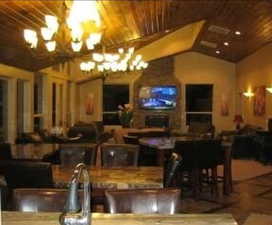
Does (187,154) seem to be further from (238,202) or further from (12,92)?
(12,92)

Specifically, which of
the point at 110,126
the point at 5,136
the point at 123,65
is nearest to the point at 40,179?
the point at 5,136

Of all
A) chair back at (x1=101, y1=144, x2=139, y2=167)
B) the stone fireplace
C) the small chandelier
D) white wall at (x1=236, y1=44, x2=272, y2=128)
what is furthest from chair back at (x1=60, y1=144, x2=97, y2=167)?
the stone fireplace

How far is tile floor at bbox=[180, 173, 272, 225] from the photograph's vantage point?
587cm

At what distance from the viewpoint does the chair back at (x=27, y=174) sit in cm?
344

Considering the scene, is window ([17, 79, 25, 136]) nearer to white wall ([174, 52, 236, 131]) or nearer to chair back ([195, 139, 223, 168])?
chair back ([195, 139, 223, 168])

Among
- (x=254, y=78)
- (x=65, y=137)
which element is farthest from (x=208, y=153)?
(x=254, y=78)

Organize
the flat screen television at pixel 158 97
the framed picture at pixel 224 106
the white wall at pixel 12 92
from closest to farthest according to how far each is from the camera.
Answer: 1. the white wall at pixel 12 92
2. the framed picture at pixel 224 106
3. the flat screen television at pixel 158 97

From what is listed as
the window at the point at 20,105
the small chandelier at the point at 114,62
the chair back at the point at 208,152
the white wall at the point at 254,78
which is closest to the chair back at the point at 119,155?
the chair back at the point at 208,152

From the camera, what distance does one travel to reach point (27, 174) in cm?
350

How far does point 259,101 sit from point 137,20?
6.64 meters

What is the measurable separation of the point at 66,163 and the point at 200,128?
31.6 feet

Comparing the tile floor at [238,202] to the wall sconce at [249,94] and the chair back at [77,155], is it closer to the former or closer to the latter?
the chair back at [77,155]

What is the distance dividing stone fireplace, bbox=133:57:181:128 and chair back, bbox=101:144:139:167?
36.1 feet

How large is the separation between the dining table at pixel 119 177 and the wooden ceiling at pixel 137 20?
224 cm
